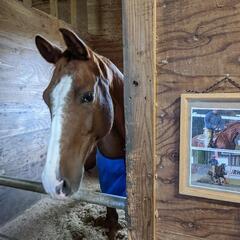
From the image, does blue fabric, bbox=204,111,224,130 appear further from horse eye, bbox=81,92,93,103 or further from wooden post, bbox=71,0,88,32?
wooden post, bbox=71,0,88,32

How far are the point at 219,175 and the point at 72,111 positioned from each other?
1.78 ft

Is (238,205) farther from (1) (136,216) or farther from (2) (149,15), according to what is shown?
(2) (149,15)

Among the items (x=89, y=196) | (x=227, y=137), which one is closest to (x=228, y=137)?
(x=227, y=137)

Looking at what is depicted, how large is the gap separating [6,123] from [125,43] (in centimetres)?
143

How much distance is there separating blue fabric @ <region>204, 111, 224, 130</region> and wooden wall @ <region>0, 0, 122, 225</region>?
1.57 metres

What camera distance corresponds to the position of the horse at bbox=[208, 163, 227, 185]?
0.58 metres

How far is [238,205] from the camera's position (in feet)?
1.93

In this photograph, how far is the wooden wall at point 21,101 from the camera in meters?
1.88

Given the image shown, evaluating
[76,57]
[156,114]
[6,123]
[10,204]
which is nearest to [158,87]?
[156,114]

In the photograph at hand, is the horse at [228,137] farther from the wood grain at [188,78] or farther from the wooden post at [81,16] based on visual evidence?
the wooden post at [81,16]

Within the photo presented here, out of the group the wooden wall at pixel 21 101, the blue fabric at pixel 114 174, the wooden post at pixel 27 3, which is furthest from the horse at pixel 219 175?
the wooden post at pixel 27 3

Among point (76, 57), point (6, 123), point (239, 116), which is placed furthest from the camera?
point (6, 123)

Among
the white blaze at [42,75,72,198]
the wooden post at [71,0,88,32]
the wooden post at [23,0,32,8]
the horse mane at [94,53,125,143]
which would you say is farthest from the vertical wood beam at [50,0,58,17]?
the white blaze at [42,75,72,198]

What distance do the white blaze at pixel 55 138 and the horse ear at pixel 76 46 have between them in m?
0.15
